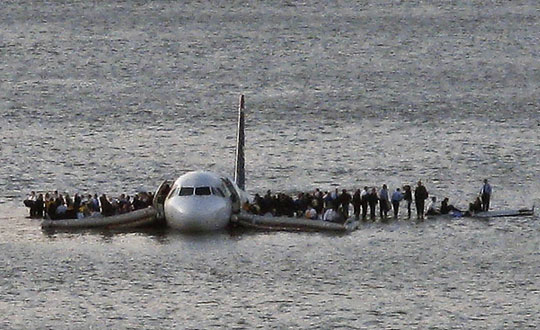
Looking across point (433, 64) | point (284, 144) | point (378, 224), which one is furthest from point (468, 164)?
point (433, 64)

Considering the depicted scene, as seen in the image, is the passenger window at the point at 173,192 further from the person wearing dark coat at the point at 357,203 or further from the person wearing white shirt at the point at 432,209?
the person wearing white shirt at the point at 432,209

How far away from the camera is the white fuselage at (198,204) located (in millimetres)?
77125

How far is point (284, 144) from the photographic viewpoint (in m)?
109

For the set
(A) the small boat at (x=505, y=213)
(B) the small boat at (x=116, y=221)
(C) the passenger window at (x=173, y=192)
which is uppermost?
(C) the passenger window at (x=173, y=192)

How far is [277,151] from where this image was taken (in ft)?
347

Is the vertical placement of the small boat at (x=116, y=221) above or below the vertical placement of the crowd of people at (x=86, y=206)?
below

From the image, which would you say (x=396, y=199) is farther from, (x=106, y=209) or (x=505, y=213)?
(x=106, y=209)

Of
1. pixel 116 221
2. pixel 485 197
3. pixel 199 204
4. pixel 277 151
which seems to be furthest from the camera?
pixel 277 151

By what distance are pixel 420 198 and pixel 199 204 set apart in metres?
11.8

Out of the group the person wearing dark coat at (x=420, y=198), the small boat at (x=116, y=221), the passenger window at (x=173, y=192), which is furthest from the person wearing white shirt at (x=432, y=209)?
the small boat at (x=116, y=221)

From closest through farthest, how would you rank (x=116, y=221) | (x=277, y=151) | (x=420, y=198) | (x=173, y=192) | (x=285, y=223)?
(x=173, y=192) → (x=285, y=223) → (x=116, y=221) → (x=420, y=198) → (x=277, y=151)

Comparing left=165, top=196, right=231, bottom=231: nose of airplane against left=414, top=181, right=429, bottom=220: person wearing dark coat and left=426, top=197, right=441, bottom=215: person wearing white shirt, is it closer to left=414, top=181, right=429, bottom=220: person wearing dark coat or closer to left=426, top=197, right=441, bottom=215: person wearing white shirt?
left=414, top=181, right=429, bottom=220: person wearing dark coat

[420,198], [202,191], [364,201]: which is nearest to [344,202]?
[364,201]

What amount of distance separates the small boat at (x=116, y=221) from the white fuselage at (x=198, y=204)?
1.11 m
